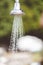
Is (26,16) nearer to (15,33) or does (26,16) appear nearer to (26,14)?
(26,14)

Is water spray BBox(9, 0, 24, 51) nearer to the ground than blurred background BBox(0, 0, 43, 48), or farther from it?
nearer to the ground

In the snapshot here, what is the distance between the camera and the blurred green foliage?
1.83 metres

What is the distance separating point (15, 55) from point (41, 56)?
8.3 inches

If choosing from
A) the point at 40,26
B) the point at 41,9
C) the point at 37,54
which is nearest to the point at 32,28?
the point at 40,26

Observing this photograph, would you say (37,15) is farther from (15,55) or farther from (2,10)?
(15,55)

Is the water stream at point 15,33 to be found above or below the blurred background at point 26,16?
below

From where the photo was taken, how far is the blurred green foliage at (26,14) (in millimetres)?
1826

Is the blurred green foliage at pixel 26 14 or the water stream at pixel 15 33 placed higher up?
the blurred green foliage at pixel 26 14

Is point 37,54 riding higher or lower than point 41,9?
lower

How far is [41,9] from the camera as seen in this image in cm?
188

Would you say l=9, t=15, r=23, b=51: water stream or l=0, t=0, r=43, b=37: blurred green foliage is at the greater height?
l=0, t=0, r=43, b=37: blurred green foliage

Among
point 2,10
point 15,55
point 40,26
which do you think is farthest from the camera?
point 40,26

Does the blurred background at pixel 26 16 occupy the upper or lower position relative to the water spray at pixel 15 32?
upper

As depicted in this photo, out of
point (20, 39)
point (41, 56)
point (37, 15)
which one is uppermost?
point (37, 15)
